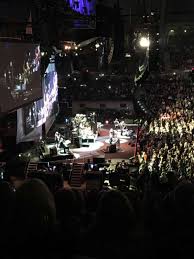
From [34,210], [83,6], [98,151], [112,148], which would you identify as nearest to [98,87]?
[98,151]

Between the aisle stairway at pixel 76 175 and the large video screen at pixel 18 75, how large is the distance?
144 inches

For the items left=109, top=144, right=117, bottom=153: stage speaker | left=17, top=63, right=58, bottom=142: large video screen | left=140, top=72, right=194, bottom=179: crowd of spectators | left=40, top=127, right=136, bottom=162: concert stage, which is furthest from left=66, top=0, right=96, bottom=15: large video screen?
left=109, top=144, right=117, bottom=153: stage speaker

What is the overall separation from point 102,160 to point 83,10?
7.00 metres

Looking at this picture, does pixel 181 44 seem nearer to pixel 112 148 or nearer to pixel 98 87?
pixel 98 87

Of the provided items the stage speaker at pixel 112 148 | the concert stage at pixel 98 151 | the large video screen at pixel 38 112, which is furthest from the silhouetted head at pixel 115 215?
the stage speaker at pixel 112 148

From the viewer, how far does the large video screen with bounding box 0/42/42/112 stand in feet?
40.2

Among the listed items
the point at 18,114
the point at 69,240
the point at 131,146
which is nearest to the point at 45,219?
the point at 69,240

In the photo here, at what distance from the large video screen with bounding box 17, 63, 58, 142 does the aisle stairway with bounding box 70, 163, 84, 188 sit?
107 inches

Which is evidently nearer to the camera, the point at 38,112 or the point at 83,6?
the point at 83,6

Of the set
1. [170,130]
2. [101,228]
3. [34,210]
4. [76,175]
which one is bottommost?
[76,175]

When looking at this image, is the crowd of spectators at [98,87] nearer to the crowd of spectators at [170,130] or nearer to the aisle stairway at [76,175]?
the crowd of spectators at [170,130]

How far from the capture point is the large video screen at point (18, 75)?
1226cm

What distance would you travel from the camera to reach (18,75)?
541 inches

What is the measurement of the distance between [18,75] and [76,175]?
5.66 m
